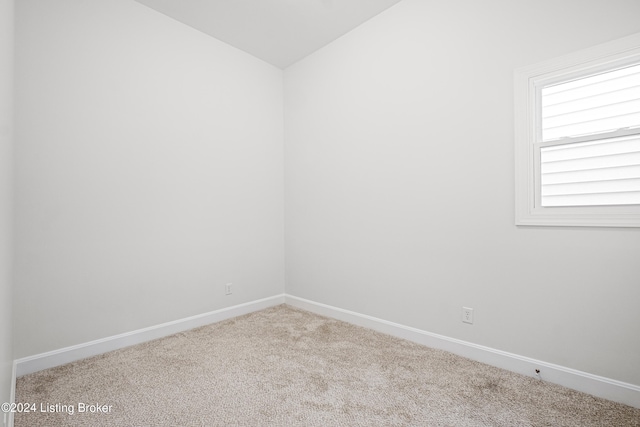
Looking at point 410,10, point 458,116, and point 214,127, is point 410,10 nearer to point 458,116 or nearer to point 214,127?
point 458,116

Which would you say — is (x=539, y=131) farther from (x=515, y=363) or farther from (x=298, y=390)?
(x=298, y=390)

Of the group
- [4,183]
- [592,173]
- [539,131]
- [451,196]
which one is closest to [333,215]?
[451,196]

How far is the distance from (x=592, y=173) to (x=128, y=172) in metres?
3.28

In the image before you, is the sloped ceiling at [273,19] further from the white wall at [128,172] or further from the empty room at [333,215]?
the white wall at [128,172]

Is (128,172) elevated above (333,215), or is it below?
above

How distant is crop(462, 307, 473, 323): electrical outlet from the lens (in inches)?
88.5

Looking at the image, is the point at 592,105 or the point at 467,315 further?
the point at 467,315

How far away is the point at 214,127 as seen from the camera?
10.1ft

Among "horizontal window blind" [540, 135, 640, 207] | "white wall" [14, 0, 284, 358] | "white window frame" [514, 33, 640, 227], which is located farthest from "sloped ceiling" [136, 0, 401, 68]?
"horizontal window blind" [540, 135, 640, 207]

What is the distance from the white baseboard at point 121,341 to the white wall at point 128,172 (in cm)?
5

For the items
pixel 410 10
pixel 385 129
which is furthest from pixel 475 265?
pixel 410 10

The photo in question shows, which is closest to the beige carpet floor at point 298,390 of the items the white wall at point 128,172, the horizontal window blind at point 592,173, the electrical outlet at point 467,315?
the electrical outlet at point 467,315

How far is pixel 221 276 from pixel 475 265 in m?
2.36

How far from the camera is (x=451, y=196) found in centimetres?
234
